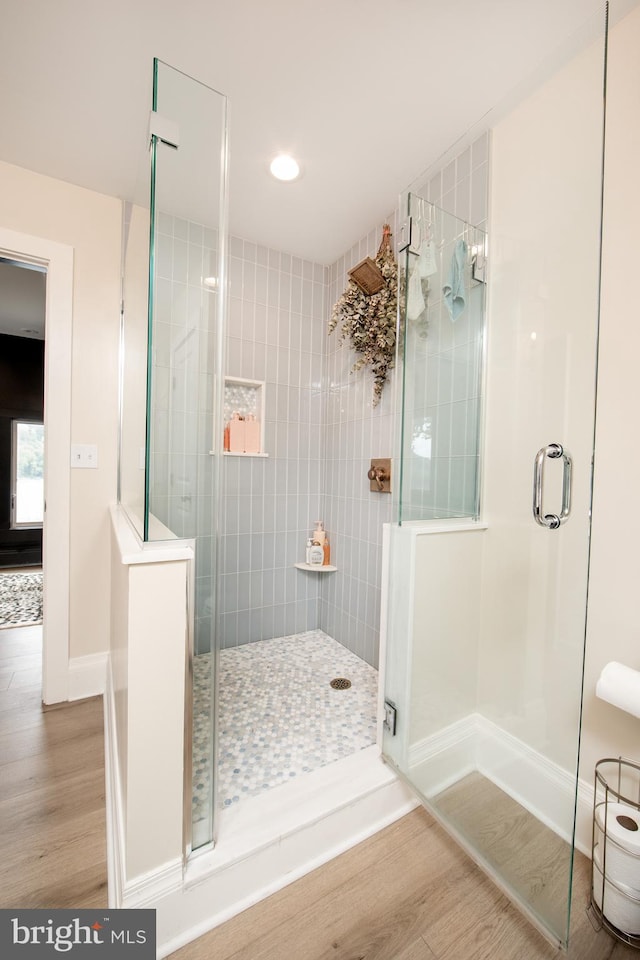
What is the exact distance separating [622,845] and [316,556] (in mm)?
1781

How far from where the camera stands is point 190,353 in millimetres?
1046

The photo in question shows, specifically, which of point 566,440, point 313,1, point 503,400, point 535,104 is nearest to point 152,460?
point 566,440

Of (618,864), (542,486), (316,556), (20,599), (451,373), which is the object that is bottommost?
(20,599)

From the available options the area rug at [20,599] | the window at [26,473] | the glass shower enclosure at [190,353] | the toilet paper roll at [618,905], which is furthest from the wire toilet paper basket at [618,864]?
the window at [26,473]

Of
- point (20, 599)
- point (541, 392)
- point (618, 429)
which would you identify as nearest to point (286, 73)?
point (541, 392)

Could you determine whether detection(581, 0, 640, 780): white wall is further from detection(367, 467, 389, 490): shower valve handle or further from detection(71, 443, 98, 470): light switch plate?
detection(71, 443, 98, 470): light switch plate

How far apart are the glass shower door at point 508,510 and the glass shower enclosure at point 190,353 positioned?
0.72 metres

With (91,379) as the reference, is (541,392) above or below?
below

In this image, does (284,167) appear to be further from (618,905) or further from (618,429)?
(618,905)

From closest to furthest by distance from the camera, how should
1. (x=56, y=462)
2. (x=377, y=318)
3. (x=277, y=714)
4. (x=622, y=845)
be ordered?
(x=622, y=845), (x=277, y=714), (x=56, y=462), (x=377, y=318)

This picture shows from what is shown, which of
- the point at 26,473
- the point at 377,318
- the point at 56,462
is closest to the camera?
the point at 56,462

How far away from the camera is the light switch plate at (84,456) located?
6.31 ft

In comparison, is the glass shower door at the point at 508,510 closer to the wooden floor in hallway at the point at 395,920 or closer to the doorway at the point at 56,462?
the wooden floor in hallway at the point at 395,920

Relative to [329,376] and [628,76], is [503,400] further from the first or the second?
[329,376]
